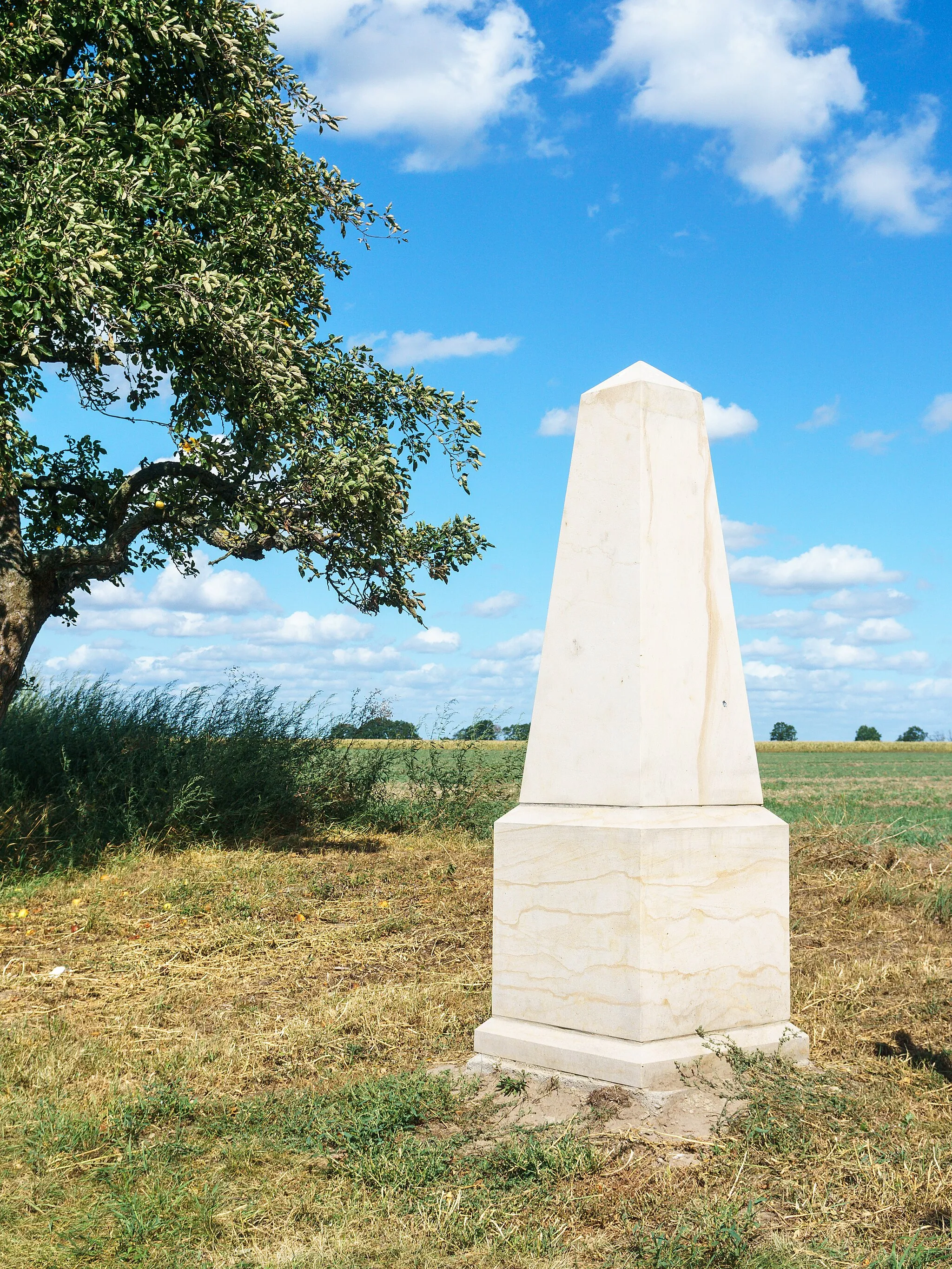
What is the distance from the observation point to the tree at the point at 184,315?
339 inches

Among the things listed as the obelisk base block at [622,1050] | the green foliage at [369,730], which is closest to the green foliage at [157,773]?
the green foliage at [369,730]

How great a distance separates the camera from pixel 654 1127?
413 cm

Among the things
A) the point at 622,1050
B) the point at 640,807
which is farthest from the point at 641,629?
the point at 622,1050

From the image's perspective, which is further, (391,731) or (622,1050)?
(391,731)

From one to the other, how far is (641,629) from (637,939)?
51.4 inches

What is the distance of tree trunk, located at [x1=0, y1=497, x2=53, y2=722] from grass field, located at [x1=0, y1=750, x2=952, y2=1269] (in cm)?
204

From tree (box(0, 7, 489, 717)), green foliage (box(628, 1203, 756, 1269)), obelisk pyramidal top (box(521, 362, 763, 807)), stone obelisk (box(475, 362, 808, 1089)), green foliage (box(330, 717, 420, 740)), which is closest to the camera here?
green foliage (box(628, 1203, 756, 1269))

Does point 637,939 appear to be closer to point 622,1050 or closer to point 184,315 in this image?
point 622,1050

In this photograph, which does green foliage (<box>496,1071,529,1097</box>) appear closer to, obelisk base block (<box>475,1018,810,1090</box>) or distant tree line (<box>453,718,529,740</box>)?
obelisk base block (<box>475,1018,810,1090</box>)

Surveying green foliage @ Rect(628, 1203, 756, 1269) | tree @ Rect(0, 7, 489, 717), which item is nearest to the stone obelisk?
green foliage @ Rect(628, 1203, 756, 1269)

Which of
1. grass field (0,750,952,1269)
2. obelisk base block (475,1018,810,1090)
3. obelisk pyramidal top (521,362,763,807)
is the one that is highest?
obelisk pyramidal top (521,362,763,807)

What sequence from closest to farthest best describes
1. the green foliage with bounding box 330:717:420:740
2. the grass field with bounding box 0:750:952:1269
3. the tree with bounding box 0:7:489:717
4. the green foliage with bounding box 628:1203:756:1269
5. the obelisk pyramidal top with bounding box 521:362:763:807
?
the green foliage with bounding box 628:1203:756:1269 → the grass field with bounding box 0:750:952:1269 → the obelisk pyramidal top with bounding box 521:362:763:807 → the tree with bounding box 0:7:489:717 → the green foliage with bounding box 330:717:420:740

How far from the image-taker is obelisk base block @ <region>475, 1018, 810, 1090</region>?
433 centimetres

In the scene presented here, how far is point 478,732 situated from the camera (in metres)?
14.8
